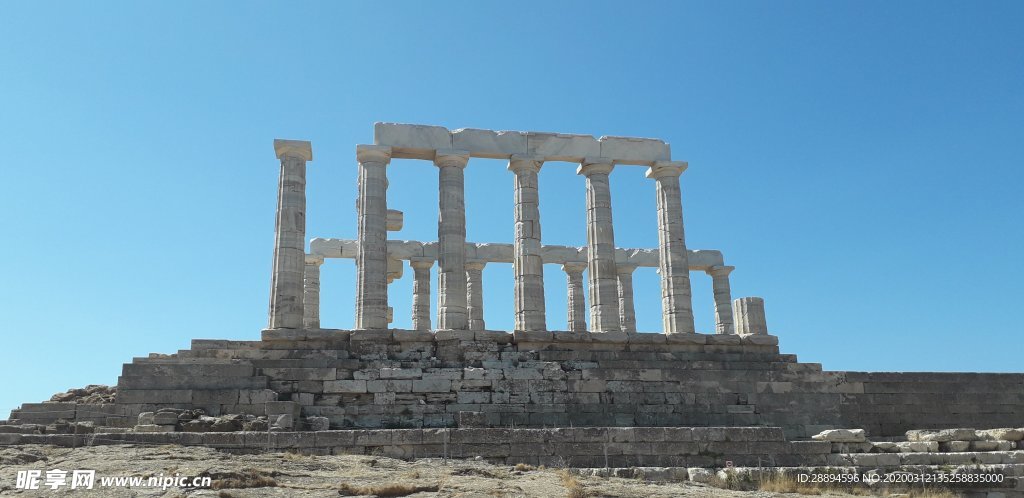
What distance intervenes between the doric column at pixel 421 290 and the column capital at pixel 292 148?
1022cm

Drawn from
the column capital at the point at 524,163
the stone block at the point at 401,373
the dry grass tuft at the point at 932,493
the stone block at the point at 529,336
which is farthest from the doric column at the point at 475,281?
the dry grass tuft at the point at 932,493

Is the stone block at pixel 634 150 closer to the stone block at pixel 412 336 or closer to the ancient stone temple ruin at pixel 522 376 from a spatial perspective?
the ancient stone temple ruin at pixel 522 376

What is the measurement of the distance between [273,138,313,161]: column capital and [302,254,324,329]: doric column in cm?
945

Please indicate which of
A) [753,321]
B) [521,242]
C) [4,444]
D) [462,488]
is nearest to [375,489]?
[462,488]

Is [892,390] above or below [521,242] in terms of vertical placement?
below

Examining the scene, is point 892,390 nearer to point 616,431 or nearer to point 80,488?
point 616,431

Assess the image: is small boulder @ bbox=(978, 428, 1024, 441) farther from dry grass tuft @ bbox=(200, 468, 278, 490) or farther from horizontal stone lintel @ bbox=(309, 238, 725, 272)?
horizontal stone lintel @ bbox=(309, 238, 725, 272)

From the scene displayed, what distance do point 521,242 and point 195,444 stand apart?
589 inches

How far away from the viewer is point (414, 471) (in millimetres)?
14219

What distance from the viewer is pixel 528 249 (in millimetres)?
28734

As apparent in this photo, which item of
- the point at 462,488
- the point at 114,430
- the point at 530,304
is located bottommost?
the point at 462,488

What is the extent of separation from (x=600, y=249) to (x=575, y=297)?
8.68 meters

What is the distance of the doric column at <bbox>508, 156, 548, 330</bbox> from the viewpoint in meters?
27.7

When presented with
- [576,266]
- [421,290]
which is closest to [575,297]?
[576,266]
